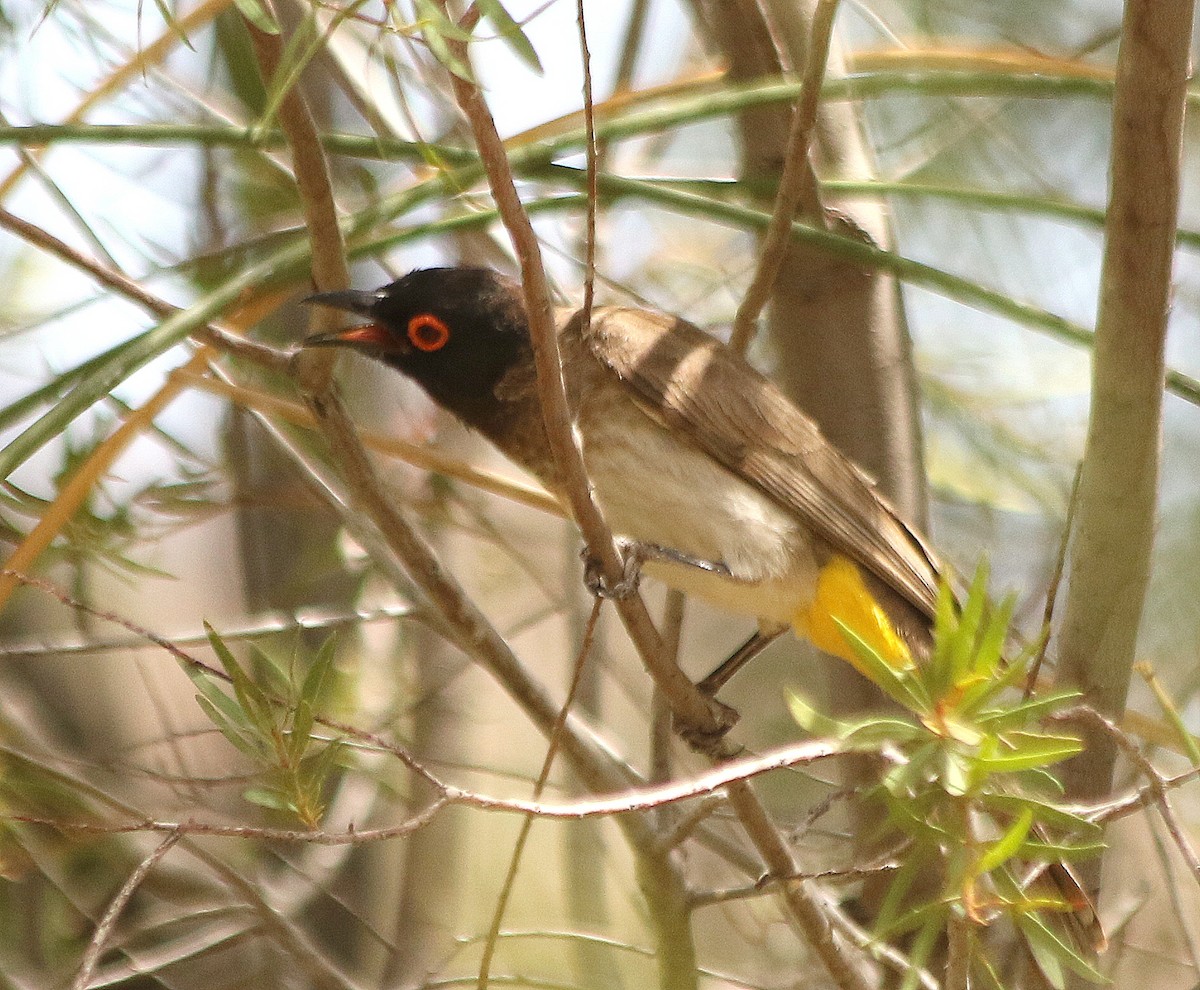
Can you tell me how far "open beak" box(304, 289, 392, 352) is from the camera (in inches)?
86.1

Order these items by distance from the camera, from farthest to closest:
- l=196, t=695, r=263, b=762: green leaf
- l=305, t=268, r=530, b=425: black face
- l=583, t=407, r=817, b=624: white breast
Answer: l=305, t=268, r=530, b=425: black face → l=583, t=407, r=817, b=624: white breast → l=196, t=695, r=263, b=762: green leaf

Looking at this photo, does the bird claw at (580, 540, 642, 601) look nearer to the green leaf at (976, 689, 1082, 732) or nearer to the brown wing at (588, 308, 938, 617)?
the brown wing at (588, 308, 938, 617)

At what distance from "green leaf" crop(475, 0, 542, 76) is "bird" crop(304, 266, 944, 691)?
1067 millimetres

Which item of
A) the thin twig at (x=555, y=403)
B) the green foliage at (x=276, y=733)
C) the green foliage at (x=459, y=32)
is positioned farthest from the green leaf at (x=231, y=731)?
the green foliage at (x=459, y=32)

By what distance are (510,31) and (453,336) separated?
1475 millimetres

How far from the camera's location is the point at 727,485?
2.53 metres

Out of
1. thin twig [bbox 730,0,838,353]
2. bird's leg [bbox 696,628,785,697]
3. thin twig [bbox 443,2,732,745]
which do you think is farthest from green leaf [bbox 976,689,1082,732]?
bird's leg [bbox 696,628,785,697]

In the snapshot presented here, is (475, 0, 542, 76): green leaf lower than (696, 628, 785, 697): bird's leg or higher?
higher

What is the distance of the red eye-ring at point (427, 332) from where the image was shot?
9.03 feet

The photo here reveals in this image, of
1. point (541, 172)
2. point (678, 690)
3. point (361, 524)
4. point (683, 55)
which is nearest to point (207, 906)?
point (361, 524)

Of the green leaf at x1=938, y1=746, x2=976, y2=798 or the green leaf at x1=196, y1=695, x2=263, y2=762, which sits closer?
the green leaf at x1=938, y1=746, x2=976, y2=798

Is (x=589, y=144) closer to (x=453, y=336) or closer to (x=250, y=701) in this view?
(x=250, y=701)

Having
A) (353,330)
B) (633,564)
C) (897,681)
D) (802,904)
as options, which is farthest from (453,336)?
(897,681)

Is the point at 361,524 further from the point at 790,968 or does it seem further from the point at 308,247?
the point at 790,968
